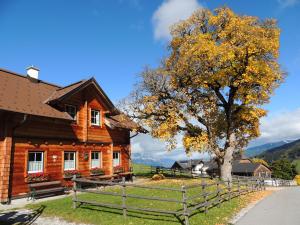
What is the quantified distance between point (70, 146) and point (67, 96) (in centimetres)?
383

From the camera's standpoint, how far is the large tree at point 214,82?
24469 millimetres

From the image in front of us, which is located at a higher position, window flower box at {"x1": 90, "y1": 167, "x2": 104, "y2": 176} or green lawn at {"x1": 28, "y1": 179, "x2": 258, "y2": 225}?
window flower box at {"x1": 90, "y1": 167, "x2": 104, "y2": 176}

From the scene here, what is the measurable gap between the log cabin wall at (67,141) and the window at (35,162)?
0.25 meters

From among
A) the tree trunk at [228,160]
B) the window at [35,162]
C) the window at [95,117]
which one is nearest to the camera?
the window at [35,162]

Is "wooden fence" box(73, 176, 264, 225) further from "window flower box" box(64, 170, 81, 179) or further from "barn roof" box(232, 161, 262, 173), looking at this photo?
"barn roof" box(232, 161, 262, 173)

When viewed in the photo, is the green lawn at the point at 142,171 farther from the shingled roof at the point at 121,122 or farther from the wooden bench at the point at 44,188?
the wooden bench at the point at 44,188

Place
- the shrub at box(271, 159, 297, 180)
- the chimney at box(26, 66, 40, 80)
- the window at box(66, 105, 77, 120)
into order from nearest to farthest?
the window at box(66, 105, 77, 120) → the chimney at box(26, 66, 40, 80) → the shrub at box(271, 159, 297, 180)

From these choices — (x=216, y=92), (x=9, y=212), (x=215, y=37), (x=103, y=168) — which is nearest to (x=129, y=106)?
(x=103, y=168)

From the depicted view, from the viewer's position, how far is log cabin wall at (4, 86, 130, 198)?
1922cm

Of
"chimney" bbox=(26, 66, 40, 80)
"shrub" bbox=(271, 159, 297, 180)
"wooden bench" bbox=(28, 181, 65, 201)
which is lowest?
"shrub" bbox=(271, 159, 297, 180)

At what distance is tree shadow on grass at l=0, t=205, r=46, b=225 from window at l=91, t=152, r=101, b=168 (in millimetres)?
10529

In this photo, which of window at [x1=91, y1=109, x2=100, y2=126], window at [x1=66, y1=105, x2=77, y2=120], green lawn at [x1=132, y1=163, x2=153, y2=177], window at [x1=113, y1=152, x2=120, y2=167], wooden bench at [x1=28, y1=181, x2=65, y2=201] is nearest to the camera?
wooden bench at [x1=28, y1=181, x2=65, y2=201]

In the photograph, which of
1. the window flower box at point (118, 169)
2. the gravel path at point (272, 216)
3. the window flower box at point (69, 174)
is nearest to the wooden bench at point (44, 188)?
the window flower box at point (69, 174)

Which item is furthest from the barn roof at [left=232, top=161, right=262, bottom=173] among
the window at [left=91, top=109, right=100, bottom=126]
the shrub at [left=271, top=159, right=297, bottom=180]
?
the window at [left=91, top=109, right=100, bottom=126]
